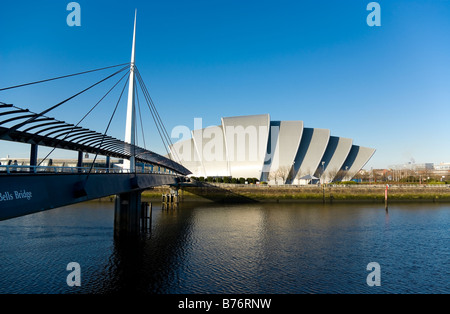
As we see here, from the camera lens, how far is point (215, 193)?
47500 mm

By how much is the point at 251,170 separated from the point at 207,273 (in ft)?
173

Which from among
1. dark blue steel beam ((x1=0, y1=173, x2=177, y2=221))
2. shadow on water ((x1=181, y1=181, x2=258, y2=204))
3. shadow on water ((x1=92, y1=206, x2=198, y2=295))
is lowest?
shadow on water ((x1=92, y1=206, x2=198, y2=295))

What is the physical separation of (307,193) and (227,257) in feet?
112

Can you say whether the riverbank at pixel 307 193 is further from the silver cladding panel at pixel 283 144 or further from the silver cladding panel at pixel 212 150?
the silver cladding panel at pixel 212 150

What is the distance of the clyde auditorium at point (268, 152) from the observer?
66125mm

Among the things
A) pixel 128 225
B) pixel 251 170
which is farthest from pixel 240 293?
pixel 251 170

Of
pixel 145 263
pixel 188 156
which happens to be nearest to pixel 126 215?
pixel 145 263

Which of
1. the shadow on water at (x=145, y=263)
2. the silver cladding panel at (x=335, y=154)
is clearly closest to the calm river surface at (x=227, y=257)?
the shadow on water at (x=145, y=263)

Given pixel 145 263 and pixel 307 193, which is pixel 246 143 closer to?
pixel 307 193

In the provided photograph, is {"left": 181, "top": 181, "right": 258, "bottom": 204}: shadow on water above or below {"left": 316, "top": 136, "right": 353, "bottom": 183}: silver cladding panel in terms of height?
below

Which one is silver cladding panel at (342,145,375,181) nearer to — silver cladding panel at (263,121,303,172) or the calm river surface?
silver cladding panel at (263,121,303,172)

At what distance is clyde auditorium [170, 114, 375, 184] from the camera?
217ft

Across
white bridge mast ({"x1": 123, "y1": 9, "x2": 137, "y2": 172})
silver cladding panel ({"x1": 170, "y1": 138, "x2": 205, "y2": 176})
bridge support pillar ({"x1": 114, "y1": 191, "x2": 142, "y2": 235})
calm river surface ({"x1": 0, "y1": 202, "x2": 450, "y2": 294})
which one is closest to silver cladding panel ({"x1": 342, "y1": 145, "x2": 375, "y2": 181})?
silver cladding panel ({"x1": 170, "y1": 138, "x2": 205, "y2": 176})

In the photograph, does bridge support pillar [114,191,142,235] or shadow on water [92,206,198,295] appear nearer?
shadow on water [92,206,198,295]
